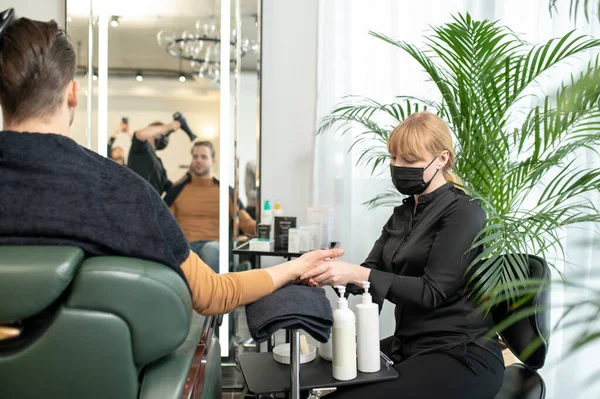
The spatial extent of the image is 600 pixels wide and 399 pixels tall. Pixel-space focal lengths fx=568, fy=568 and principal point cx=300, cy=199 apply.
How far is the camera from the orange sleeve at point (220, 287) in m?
1.28

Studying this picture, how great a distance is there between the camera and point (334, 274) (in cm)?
167

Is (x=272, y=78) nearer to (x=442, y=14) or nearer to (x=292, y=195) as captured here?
(x=292, y=195)

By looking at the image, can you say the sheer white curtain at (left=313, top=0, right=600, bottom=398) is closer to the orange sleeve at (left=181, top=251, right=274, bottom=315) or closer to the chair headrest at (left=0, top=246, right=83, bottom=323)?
the orange sleeve at (left=181, top=251, right=274, bottom=315)

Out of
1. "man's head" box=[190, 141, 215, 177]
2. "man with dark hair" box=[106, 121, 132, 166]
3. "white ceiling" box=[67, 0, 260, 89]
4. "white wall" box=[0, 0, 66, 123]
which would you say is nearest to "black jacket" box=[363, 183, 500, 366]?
"man's head" box=[190, 141, 215, 177]

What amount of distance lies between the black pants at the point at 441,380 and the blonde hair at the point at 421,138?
585 millimetres

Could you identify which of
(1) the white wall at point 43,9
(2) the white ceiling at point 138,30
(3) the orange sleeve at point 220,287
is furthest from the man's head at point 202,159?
(3) the orange sleeve at point 220,287

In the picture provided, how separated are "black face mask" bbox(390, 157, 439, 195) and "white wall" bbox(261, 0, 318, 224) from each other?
1.20m

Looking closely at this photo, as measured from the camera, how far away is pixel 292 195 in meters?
3.06

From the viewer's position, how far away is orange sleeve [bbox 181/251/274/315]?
128 cm

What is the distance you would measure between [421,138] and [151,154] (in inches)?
66.1

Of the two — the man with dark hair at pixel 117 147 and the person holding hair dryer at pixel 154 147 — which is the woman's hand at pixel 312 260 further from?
the man with dark hair at pixel 117 147

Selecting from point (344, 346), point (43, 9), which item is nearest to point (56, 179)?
point (344, 346)

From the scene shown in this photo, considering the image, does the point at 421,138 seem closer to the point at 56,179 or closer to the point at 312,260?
the point at 312,260

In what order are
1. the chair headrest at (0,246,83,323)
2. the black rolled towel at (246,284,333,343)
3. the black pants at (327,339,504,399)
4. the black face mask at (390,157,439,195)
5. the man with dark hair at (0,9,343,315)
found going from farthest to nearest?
the black face mask at (390,157,439,195) < the black pants at (327,339,504,399) < the black rolled towel at (246,284,333,343) < the man with dark hair at (0,9,343,315) < the chair headrest at (0,246,83,323)
